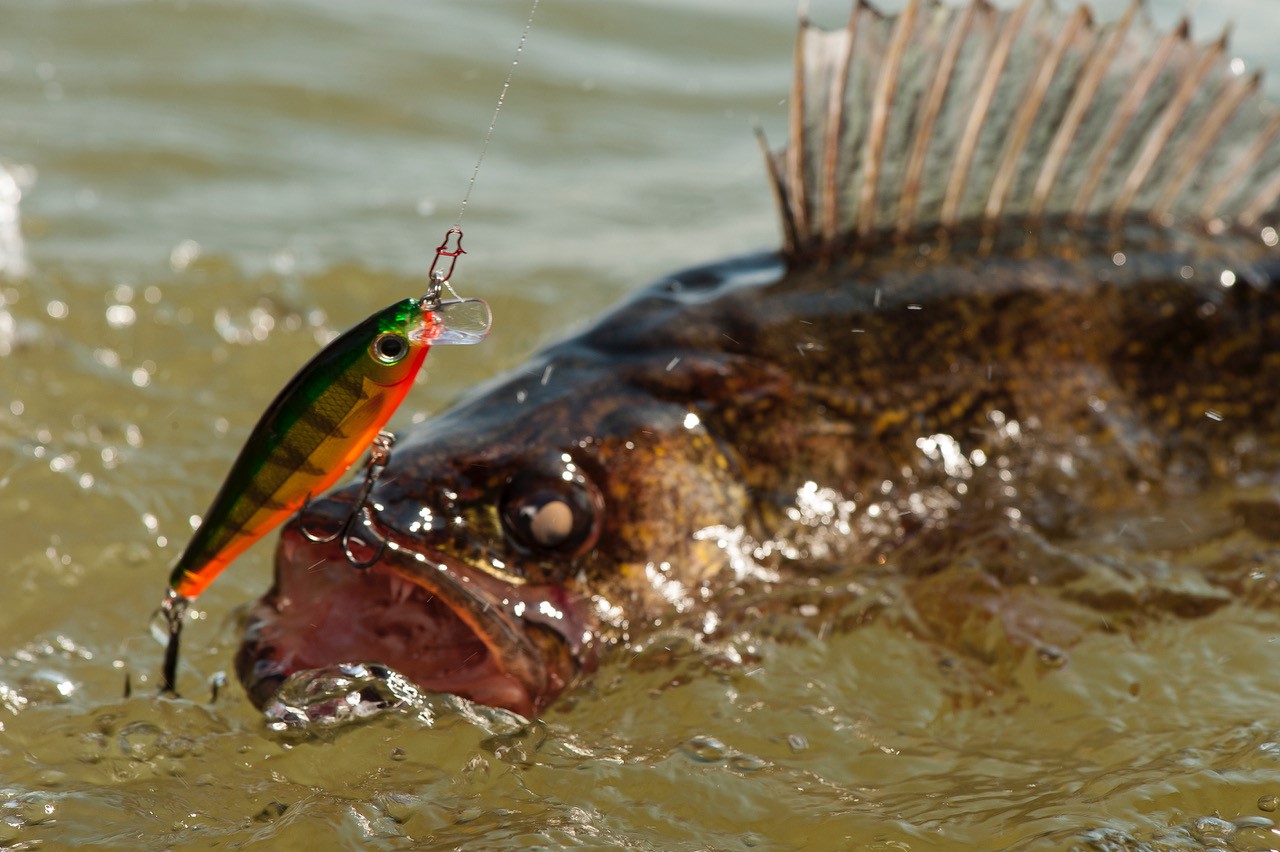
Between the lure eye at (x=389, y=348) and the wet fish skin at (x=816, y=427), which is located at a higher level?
the lure eye at (x=389, y=348)

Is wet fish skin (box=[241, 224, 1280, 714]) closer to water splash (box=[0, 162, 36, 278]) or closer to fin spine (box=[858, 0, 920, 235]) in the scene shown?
fin spine (box=[858, 0, 920, 235])

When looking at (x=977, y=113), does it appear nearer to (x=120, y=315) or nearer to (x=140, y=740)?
(x=140, y=740)

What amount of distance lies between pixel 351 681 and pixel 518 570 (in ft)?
1.66

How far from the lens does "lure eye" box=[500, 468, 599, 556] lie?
145 inches

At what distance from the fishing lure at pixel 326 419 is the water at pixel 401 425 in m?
0.52

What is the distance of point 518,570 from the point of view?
366 cm

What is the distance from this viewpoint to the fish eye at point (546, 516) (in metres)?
3.68

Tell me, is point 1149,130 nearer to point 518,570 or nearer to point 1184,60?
point 1184,60

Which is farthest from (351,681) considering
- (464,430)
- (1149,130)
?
(1149,130)

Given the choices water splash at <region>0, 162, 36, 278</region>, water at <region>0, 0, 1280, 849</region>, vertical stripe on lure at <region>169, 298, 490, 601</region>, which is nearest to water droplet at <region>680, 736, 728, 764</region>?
water at <region>0, 0, 1280, 849</region>

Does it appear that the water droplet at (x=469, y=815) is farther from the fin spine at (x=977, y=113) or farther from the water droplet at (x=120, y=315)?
the water droplet at (x=120, y=315)

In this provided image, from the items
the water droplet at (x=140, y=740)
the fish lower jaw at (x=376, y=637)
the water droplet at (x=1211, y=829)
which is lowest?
the water droplet at (x=140, y=740)

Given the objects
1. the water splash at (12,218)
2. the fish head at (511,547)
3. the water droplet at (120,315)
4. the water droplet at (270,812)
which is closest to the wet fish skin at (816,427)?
the fish head at (511,547)

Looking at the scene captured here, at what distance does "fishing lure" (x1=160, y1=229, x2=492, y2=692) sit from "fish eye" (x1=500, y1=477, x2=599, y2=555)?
20.5 inches
